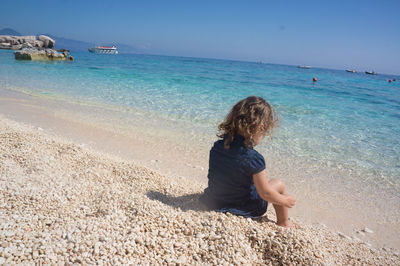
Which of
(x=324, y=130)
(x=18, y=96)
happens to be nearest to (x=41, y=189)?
(x=324, y=130)

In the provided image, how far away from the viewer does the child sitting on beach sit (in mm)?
2604

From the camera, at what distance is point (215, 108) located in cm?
1041

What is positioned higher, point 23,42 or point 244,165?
point 23,42

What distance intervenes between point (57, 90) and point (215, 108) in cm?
706

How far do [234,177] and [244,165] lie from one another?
0.18 m

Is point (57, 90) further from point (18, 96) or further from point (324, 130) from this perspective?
point (324, 130)

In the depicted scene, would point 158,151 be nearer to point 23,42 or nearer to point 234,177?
point 234,177

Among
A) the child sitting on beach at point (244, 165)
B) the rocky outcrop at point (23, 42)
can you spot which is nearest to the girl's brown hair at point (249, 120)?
the child sitting on beach at point (244, 165)

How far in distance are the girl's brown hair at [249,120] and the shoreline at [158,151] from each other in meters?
1.75

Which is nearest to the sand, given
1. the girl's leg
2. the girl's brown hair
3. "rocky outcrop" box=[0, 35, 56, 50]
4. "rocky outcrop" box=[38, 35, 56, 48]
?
the girl's leg

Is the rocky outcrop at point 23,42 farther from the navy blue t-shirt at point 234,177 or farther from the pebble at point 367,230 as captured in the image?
the pebble at point 367,230

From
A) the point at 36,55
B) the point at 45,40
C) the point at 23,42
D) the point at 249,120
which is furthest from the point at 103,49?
the point at 249,120

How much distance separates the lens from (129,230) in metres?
2.30

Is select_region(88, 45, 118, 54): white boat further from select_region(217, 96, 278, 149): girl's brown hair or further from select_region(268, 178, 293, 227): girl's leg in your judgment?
select_region(268, 178, 293, 227): girl's leg
